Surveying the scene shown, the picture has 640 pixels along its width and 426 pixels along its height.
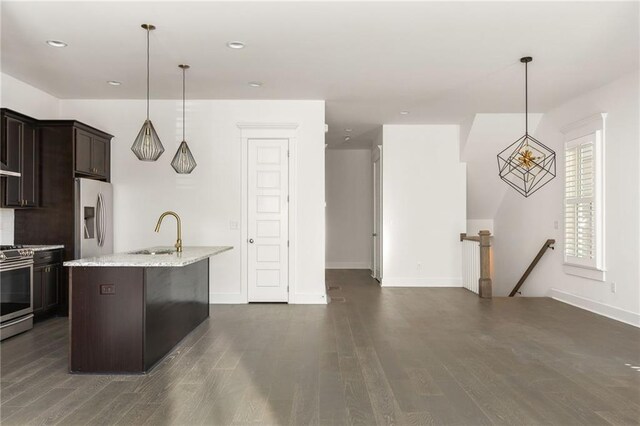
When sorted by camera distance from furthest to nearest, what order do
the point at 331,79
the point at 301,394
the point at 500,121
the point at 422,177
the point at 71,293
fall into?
the point at 422,177 → the point at 500,121 → the point at 331,79 → the point at 71,293 → the point at 301,394

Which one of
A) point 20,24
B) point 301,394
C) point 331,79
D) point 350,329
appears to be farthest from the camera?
point 331,79

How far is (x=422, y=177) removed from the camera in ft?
26.8

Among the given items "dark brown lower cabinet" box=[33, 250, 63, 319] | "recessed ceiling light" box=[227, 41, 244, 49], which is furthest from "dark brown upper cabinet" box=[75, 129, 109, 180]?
"recessed ceiling light" box=[227, 41, 244, 49]

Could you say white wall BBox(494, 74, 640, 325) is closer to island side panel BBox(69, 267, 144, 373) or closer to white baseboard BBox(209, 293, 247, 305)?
white baseboard BBox(209, 293, 247, 305)

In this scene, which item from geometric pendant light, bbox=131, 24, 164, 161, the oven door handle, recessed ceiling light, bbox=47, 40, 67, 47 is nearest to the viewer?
geometric pendant light, bbox=131, 24, 164, 161

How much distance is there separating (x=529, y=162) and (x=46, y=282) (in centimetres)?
577

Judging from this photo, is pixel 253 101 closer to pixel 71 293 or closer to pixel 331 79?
pixel 331 79

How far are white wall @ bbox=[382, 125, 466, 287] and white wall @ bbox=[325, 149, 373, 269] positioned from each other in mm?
2565

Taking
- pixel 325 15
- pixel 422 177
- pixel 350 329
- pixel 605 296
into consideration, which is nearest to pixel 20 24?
pixel 325 15

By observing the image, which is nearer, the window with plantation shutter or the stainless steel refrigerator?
the stainless steel refrigerator

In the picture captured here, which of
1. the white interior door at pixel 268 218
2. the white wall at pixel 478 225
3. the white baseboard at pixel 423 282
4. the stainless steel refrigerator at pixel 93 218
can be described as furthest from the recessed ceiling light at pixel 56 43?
the white wall at pixel 478 225

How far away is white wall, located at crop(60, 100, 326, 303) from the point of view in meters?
6.49

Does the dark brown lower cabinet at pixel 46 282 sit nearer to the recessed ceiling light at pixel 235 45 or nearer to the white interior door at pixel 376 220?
the recessed ceiling light at pixel 235 45

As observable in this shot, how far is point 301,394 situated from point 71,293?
1.95 meters
